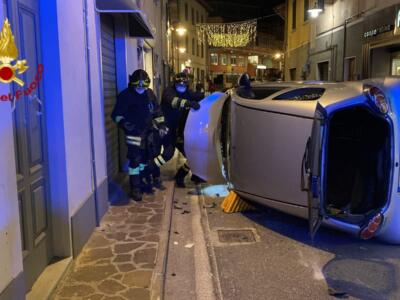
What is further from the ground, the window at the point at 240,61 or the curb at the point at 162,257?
the window at the point at 240,61

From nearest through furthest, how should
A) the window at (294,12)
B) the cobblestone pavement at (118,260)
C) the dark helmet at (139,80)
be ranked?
the cobblestone pavement at (118,260), the dark helmet at (139,80), the window at (294,12)

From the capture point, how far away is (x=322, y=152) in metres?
4.37

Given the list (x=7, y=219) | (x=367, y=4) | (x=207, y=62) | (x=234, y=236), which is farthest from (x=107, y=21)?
(x=207, y=62)

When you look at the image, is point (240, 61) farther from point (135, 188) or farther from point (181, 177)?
point (135, 188)

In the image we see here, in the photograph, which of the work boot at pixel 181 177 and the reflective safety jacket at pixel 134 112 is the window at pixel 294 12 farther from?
the reflective safety jacket at pixel 134 112

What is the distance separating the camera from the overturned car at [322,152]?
4.53 meters

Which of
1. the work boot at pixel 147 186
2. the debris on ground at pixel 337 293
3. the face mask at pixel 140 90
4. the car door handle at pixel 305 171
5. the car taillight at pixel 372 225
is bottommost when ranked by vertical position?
the debris on ground at pixel 337 293

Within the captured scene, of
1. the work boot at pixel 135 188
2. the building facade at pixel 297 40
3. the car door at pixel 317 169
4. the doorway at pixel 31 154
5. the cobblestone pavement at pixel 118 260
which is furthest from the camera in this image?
the building facade at pixel 297 40

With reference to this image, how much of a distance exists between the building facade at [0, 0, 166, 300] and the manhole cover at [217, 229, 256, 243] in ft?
5.18

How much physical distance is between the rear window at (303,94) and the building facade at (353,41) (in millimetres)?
7114

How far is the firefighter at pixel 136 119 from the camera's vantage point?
6.81 meters

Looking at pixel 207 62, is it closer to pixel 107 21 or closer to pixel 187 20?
pixel 187 20

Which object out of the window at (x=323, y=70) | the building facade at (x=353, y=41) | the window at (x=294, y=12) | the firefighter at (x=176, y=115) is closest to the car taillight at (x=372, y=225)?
the firefighter at (x=176, y=115)

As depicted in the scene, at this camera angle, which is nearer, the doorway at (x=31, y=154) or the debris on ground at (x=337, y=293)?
the doorway at (x=31, y=154)
